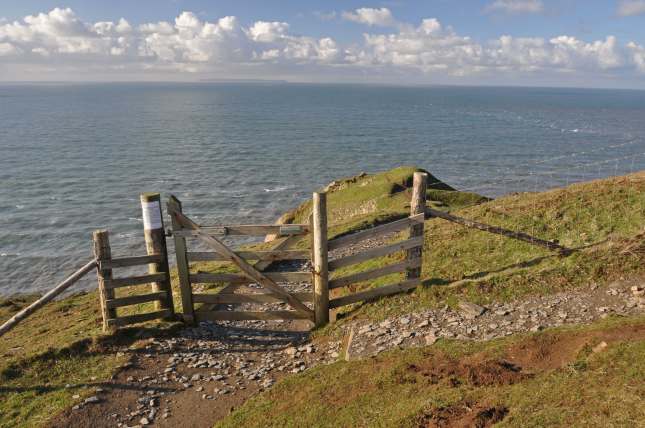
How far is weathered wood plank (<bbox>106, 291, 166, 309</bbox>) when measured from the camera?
12289mm

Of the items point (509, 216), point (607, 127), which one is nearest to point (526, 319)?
point (509, 216)

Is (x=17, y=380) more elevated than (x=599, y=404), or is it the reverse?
(x=599, y=404)

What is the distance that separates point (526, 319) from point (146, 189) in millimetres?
55737

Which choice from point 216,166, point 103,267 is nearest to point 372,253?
point 103,267

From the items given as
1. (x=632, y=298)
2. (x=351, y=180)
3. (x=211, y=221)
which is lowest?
(x=211, y=221)

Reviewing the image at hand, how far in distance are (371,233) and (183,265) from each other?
5259 millimetres

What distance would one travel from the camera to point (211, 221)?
46094mm

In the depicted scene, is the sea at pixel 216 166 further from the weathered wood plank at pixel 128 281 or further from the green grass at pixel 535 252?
the green grass at pixel 535 252

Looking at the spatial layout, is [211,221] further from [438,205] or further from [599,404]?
[599,404]

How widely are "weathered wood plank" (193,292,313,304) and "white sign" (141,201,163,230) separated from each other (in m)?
2.34

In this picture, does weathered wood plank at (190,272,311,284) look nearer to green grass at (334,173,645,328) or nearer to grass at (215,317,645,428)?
green grass at (334,173,645,328)

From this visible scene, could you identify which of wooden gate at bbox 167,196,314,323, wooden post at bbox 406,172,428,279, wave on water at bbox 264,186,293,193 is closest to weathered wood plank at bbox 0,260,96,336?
wooden gate at bbox 167,196,314,323

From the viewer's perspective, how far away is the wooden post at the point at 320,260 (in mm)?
11789

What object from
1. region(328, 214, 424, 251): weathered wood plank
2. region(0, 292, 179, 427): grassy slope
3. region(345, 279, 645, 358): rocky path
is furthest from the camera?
region(328, 214, 424, 251): weathered wood plank
